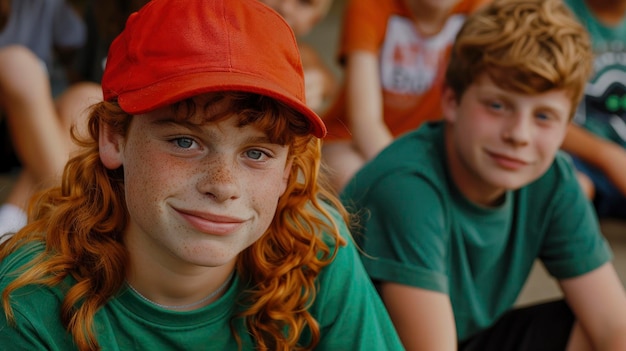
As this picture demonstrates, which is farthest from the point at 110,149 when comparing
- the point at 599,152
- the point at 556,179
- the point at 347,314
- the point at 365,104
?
the point at 599,152

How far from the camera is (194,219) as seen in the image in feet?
3.92

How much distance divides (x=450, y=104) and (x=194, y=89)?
2.82 ft

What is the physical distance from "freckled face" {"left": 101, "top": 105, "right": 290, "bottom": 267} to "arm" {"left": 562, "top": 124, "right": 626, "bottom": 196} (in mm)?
1631

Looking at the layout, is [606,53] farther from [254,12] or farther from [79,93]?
[254,12]

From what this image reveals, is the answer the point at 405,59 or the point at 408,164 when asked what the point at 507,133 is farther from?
the point at 405,59

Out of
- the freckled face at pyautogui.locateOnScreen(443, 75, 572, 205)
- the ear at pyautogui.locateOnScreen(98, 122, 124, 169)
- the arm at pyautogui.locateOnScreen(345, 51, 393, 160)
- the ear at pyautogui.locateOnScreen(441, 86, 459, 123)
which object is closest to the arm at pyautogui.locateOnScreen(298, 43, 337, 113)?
the arm at pyautogui.locateOnScreen(345, 51, 393, 160)

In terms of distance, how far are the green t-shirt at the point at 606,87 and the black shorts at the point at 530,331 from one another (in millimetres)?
951

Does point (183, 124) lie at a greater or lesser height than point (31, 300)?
greater

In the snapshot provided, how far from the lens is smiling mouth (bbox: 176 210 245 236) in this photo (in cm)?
119

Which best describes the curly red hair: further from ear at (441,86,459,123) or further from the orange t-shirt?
the orange t-shirt

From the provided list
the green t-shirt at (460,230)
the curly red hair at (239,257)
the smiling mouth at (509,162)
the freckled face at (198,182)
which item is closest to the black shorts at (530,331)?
the green t-shirt at (460,230)

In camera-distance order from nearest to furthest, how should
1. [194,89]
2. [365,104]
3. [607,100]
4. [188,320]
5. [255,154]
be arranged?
[194,89] < [255,154] < [188,320] < [365,104] < [607,100]

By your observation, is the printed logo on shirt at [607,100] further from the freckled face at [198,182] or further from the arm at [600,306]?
the freckled face at [198,182]

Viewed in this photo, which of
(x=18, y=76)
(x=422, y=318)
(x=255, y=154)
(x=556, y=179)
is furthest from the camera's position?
(x=18, y=76)
